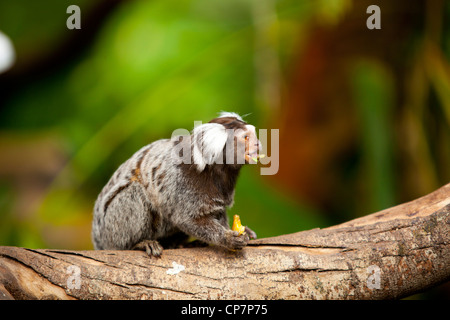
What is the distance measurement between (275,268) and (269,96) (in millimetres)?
2064

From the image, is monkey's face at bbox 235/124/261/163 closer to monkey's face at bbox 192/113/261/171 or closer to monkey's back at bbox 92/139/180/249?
monkey's face at bbox 192/113/261/171

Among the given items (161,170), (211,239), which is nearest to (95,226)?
(161,170)

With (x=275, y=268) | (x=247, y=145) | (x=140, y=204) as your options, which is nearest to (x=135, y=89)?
(x=140, y=204)

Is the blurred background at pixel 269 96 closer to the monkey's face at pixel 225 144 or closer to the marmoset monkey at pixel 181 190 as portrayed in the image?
the marmoset monkey at pixel 181 190

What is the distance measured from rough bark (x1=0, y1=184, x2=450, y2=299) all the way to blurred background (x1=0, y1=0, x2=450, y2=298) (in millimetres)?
1484

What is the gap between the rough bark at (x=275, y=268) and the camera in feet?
6.38

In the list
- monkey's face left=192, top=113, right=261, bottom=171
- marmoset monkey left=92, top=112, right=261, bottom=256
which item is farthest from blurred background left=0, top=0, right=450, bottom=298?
monkey's face left=192, top=113, right=261, bottom=171

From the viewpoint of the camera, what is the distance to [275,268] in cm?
206

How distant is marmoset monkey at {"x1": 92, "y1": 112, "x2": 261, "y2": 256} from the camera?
221 cm

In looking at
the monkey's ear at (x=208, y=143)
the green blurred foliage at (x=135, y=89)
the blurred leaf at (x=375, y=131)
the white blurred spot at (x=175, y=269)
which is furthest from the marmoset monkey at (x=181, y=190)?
the blurred leaf at (x=375, y=131)

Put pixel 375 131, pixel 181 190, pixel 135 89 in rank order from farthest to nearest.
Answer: pixel 135 89, pixel 375 131, pixel 181 190

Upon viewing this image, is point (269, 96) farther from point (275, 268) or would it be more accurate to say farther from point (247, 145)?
point (275, 268)

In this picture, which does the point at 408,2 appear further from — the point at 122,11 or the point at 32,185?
the point at 32,185

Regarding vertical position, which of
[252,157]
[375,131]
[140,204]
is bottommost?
[140,204]
